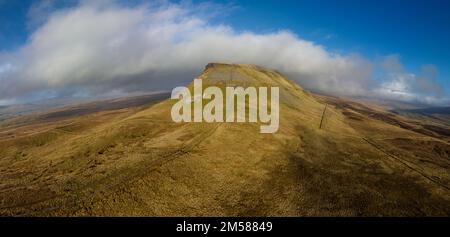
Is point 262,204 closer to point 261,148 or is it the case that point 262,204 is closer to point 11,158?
point 261,148

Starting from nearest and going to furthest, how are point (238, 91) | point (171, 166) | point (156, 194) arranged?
1. point (156, 194)
2. point (171, 166)
3. point (238, 91)

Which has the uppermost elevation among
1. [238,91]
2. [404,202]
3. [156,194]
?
[238,91]

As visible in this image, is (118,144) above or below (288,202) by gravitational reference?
above

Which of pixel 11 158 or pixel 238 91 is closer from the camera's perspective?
pixel 11 158

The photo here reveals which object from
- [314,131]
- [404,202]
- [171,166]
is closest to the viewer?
[404,202]
